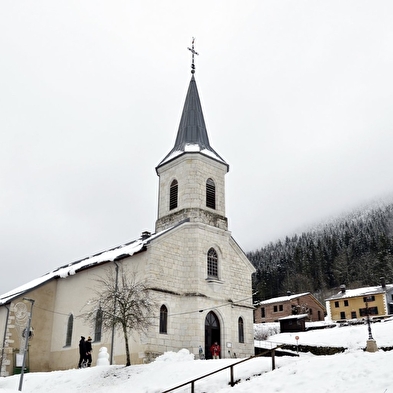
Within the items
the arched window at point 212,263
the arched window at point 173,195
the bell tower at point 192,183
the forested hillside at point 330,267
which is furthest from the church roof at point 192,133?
the forested hillside at point 330,267

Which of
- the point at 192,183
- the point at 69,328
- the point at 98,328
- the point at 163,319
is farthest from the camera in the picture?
the point at 69,328

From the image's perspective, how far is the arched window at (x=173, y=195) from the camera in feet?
105

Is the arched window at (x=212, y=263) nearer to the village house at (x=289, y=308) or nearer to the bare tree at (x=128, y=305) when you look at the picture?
the bare tree at (x=128, y=305)

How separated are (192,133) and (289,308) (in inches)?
1713

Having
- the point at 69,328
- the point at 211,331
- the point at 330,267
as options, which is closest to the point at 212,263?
the point at 211,331

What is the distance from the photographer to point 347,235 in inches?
5187

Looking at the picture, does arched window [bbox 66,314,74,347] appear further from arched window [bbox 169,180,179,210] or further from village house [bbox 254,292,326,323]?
village house [bbox 254,292,326,323]

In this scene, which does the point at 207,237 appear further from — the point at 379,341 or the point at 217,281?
the point at 379,341

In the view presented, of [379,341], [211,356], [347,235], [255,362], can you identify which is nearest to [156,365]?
[255,362]

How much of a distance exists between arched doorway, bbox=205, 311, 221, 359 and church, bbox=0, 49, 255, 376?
6 cm

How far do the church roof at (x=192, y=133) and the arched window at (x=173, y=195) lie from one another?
5.93 feet

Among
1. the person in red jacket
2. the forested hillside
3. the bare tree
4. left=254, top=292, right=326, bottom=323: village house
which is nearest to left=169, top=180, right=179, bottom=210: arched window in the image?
the bare tree

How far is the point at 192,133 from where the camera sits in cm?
3456

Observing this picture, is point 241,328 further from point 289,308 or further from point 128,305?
point 289,308
